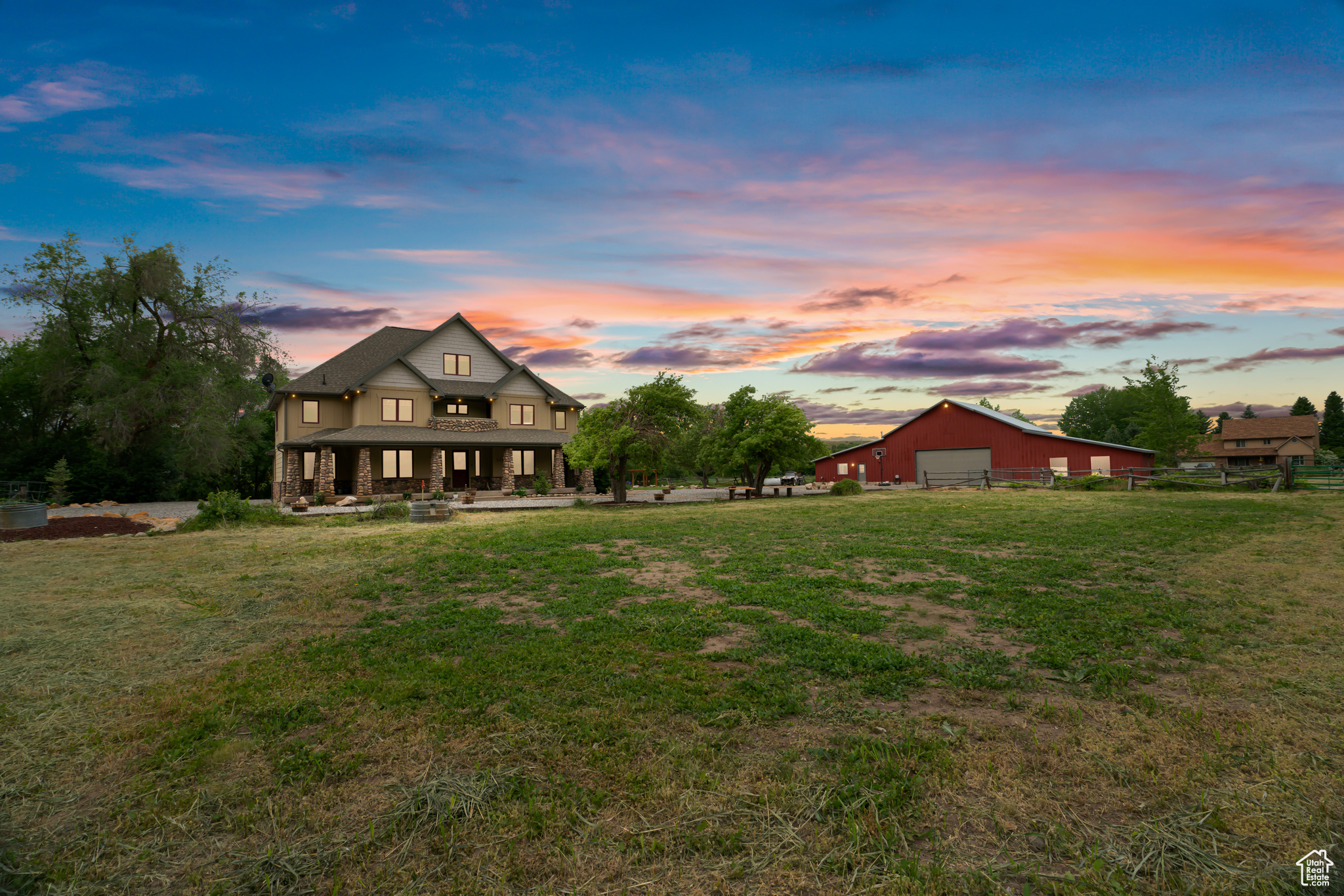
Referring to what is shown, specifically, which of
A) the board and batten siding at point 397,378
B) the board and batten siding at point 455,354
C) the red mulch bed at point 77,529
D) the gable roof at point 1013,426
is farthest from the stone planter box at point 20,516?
the gable roof at point 1013,426

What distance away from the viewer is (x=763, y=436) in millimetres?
29281

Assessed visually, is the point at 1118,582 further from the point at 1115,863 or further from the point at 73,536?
the point at 73,536

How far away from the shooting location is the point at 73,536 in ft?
53.8

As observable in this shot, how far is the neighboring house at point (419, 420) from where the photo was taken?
32.7 meters

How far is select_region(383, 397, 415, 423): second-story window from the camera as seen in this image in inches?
1326

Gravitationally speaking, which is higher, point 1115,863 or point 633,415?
point 633,415

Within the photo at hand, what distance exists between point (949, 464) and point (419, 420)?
116ft

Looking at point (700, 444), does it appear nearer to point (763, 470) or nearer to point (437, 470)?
point (763, 470)

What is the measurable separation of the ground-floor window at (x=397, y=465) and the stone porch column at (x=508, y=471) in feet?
16.6

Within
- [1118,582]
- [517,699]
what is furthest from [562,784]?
[1118,582]

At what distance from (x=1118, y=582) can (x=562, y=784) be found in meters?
8.86

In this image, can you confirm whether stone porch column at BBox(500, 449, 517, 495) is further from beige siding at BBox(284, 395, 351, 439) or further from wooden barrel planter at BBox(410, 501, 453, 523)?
wooden barrel planter at BBox(410, 501, 453, 523)

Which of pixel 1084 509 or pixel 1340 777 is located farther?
pixel 1084 509

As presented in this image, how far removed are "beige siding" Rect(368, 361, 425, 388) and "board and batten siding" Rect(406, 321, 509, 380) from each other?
1.17 meters
